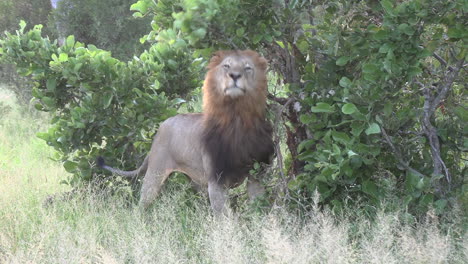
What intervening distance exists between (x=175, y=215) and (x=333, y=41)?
5.58ft

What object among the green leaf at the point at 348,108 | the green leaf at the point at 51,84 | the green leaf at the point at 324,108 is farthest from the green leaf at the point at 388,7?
the green leaf at the point at 51,84

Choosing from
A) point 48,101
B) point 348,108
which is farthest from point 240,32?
point 48,101

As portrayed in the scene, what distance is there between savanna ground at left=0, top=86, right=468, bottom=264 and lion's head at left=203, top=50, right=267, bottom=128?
2.24ft

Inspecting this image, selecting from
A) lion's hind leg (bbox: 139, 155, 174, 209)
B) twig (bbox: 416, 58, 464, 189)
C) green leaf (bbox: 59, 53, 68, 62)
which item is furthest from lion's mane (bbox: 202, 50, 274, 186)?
green leaf (bbox: 59, 53, 68, 62)

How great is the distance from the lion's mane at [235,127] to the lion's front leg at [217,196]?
5cm

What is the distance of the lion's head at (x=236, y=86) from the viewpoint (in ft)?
12.1

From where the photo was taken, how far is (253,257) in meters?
3.42

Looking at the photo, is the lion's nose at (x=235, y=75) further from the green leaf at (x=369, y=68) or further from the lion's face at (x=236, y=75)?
the green leaf at (x=369, y=68)

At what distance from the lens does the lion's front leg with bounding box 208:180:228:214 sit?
13.2 feet

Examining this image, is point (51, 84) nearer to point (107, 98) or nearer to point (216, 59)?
point (107, 98)

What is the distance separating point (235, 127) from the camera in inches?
155

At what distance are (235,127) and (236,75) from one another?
429 mm

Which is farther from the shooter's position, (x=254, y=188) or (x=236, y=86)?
(x=254, y=188)

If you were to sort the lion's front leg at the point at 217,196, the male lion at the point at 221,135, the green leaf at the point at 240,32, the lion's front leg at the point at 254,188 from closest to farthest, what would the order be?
1. the green leaf at the point at 240,32
2. the male lion at the point at 221,135
3. the lion's front leg at the point at 217,196
4. the lion's front leg at the point at 254,188
